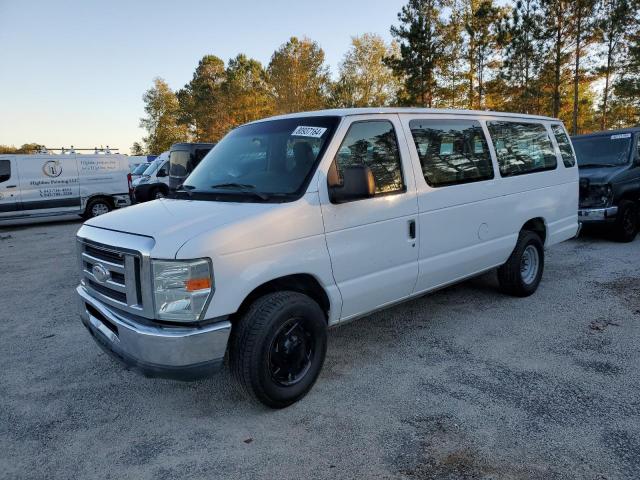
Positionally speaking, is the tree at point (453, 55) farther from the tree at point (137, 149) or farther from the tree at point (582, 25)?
the tree at point (137, 149)

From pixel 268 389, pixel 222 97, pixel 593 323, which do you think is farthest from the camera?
pixel 222 97

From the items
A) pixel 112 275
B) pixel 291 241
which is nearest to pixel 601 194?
pixel 291 241

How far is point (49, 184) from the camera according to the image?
13070 millimetres

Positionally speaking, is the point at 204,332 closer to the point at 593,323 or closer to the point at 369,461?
the point at 369,461

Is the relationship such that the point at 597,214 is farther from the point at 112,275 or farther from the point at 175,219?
the point at 112,275

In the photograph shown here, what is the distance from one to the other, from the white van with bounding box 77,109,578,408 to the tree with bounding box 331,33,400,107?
3947 centimetres

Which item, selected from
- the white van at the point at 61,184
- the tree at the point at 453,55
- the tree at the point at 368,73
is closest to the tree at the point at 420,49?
the tree at the point at 453,55

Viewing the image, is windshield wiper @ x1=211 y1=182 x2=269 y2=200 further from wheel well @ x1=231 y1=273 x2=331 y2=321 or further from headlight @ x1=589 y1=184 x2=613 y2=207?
headlight @ x1=589 y1=184 x2=613 y2=207

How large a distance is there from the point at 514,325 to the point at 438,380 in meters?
1.49

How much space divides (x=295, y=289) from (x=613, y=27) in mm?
27830

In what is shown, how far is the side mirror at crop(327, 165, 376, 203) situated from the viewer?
3.00 meters

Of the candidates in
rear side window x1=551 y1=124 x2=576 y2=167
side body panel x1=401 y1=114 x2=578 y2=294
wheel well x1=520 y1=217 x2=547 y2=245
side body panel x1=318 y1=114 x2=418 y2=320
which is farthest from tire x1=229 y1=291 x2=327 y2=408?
rear side window x1=551 y1=124 x2=576 y2=167

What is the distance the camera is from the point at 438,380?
11.1ft

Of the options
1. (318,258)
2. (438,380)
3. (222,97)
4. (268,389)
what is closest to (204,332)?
(268,389)
